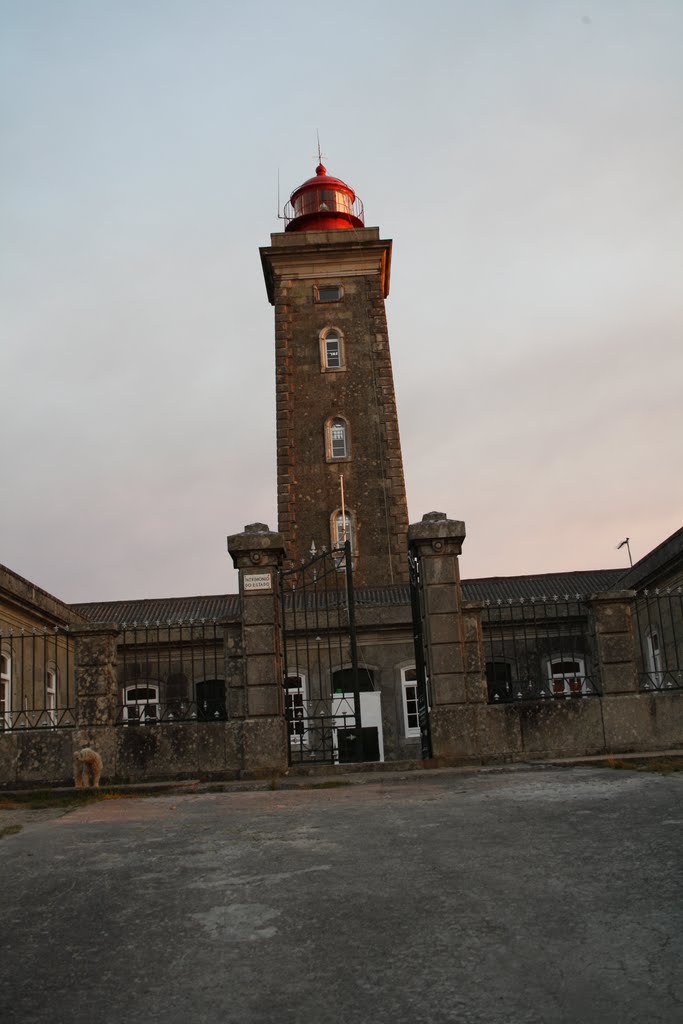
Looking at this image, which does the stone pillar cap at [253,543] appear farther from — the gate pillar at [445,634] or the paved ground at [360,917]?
the paved ground at [360,917]

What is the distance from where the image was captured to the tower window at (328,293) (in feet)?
102

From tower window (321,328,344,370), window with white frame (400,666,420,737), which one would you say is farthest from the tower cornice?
window with white frame (400,666,420,737)

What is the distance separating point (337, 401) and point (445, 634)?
18.8 m

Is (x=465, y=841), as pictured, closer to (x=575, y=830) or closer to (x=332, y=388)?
(x=575, y=830)

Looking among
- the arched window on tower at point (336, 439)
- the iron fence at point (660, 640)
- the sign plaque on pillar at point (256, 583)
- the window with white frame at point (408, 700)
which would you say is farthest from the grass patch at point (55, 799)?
the arched window on tower at point (336, 439)

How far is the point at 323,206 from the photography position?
34.3 metres

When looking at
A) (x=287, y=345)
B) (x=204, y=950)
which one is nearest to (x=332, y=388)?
(x=287, y=345)

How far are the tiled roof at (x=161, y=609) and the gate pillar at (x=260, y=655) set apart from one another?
17430 millimetres

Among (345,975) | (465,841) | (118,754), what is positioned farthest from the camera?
(118,754)

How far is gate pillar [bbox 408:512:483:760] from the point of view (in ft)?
37.5

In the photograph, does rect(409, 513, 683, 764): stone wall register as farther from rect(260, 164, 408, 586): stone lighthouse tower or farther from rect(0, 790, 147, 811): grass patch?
rect(260, 164, 408, 586): stone lighthouse tower

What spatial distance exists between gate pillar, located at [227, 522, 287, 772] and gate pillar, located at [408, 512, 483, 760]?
1.81 meters

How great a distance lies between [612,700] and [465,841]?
6.11m

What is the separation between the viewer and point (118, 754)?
1148 cm
